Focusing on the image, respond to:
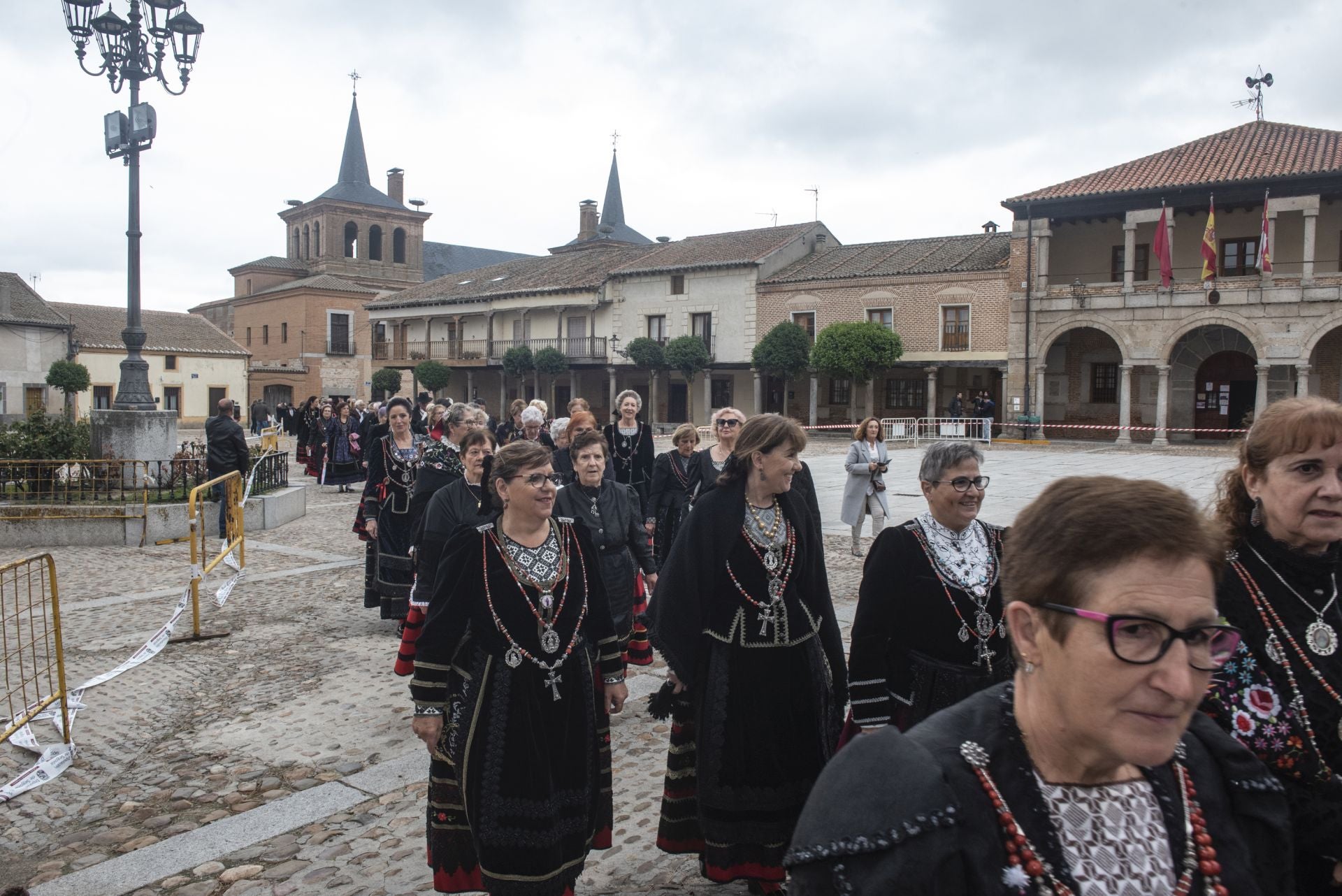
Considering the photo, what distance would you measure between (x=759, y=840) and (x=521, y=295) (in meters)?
44.0

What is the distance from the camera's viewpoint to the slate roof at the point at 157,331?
1898 inches

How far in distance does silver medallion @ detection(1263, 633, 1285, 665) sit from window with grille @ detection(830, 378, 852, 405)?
116 feet

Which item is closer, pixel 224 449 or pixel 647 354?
pixel 224 449

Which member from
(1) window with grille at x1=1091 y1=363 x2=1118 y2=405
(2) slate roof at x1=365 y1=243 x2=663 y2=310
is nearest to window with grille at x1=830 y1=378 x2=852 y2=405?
(1) window with grille at x1=1091 y1=363 x2=1118 y2=405

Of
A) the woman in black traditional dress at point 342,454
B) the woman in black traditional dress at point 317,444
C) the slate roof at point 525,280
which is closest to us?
the woman in black traditional dress at point 342,454

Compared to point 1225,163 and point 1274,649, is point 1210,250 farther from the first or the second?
point 1274,649

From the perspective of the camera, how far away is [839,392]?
123ft

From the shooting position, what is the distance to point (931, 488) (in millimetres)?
3418

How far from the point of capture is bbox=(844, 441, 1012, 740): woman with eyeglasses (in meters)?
3.17

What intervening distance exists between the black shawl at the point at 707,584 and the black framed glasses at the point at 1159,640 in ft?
7.56

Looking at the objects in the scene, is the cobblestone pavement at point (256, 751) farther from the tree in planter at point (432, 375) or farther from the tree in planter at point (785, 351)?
the tree in planter at point (432, 375)

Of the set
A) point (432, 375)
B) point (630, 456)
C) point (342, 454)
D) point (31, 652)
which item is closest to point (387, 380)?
point (432, 375)

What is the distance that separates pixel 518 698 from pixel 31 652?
554 cm

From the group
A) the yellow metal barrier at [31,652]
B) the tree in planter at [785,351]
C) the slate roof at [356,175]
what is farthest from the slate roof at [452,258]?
the yellow metal barrier at [31,652]
